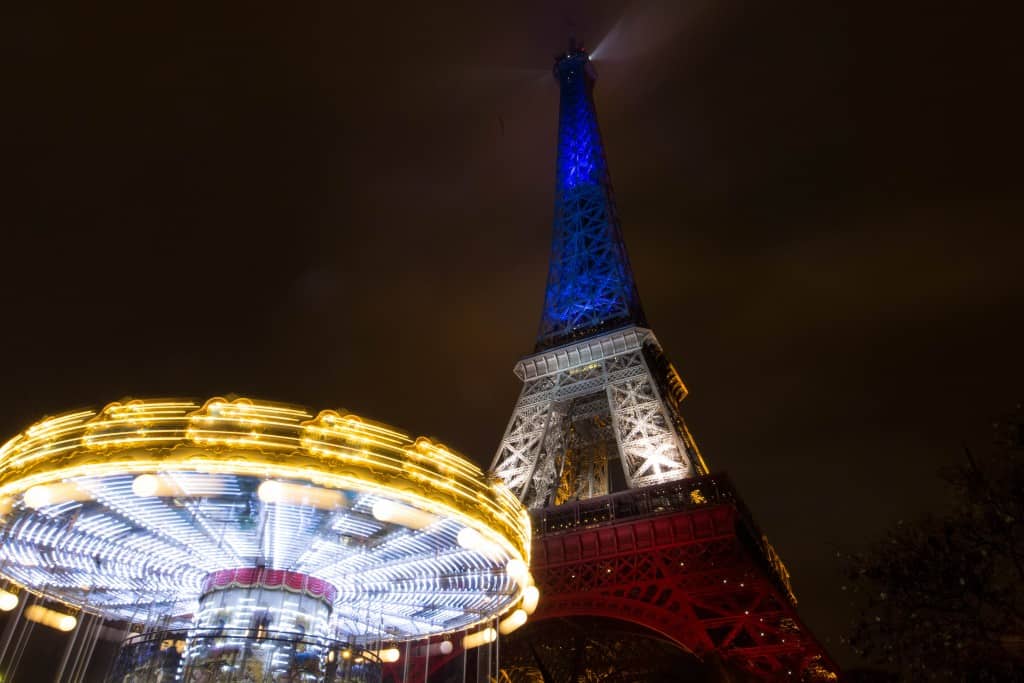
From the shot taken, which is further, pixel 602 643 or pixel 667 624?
pixel 602 643

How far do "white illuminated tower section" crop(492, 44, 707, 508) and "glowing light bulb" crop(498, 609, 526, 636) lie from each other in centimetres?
1331

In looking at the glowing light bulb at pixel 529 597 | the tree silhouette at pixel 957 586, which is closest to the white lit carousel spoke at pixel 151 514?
the glowing light bulb at pixel 529 597

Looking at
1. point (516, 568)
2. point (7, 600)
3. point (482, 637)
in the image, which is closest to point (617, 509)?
point (482, 637)

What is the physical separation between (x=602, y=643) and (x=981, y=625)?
65.7ft

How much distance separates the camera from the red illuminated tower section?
62.8 feet

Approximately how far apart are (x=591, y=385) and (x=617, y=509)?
10764 millimetres

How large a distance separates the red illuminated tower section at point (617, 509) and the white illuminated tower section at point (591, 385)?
0.08 m

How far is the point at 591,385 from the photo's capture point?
33.2 m

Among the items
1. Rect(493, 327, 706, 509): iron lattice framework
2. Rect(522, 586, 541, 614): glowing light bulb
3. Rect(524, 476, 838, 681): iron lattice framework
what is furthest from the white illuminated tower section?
Rect(522, 586, 541, 614): glowing light bulb

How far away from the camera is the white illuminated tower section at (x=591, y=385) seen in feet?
93.0

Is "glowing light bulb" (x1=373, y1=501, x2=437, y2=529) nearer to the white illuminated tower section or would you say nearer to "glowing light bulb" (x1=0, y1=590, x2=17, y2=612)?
"glowing light bulb" (x1=0, y1=590, x2=17, y2=612)

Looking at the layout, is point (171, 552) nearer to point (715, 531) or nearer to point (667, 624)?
point (667, 624)

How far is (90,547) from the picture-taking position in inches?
411

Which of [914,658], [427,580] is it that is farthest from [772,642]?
[427,580]
